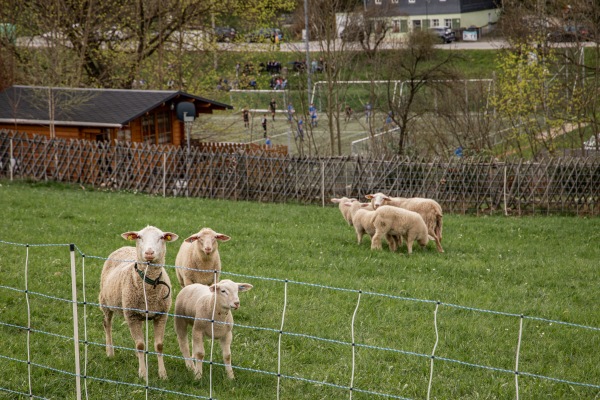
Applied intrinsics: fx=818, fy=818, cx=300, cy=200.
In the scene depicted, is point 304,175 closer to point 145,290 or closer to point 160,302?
point 160,302

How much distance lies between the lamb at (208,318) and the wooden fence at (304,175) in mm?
16017

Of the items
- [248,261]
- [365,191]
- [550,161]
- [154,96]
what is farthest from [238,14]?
[248,261]

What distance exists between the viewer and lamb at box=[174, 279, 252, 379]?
891cm

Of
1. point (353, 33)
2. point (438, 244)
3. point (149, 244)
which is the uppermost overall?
point (353, 33)

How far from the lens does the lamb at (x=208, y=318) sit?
891 cm

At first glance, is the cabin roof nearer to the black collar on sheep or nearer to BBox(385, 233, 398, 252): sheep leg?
BBox(385, 233, 398, 252): sheep leg

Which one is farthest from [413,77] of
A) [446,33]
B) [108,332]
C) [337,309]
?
[108,332]

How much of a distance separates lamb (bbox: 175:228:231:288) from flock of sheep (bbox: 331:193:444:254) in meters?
5.50

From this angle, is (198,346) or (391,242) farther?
(391,242)

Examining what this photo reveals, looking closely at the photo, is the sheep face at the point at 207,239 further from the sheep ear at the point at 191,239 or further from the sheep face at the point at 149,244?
the sheep face at the point at 149,244

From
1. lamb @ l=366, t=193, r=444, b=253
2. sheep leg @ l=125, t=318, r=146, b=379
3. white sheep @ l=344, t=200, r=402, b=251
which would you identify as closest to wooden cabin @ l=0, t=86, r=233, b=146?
lamb @ l=366, t=193, r=444, b=253

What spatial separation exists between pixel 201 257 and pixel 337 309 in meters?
2.16

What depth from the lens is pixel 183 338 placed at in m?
9.38

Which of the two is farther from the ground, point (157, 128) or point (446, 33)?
point (446, 33)
